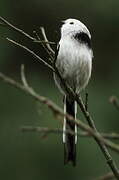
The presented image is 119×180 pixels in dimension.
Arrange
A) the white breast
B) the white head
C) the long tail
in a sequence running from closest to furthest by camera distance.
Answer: the long tail, the white breast, the white head

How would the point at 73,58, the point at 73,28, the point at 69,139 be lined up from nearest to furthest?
the point at 69,139 → the point at 73,58 → the point at 73,28

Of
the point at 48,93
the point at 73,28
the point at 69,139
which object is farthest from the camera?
the point at 48,93

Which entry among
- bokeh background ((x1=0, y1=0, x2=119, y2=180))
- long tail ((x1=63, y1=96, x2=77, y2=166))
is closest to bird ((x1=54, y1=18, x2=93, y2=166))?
long tail ((x1=63, y1=96, x2=77, y2=166))

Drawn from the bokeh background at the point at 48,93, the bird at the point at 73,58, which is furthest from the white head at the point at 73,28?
the bokeh background at the point at 48,93

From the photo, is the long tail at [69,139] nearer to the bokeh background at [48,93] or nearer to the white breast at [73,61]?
the white breast at [73,61]

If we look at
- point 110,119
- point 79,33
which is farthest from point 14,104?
point 79,33

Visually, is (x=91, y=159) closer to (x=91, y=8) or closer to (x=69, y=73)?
(x=91, y=8)

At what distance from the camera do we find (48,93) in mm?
12352

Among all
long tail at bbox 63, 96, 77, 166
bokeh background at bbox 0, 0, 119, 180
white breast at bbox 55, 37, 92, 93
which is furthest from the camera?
bokeh background at bbox 0, 0, 119, 180

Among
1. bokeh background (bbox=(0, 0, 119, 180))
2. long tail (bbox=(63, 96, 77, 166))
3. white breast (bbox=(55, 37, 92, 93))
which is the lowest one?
long tail (bbox=(63, 96, 77, 166))

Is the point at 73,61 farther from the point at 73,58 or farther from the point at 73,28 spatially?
the point at 73,28

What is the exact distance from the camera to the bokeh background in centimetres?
1132

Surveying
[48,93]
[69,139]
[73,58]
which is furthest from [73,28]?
[48,93]

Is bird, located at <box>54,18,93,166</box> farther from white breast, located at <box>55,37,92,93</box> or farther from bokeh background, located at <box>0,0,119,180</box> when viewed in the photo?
bokeh background, located at <box>0,0,119,180</box>
